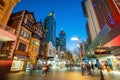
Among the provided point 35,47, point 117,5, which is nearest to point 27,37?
point 35,47

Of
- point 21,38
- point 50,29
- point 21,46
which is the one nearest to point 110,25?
point 21,38

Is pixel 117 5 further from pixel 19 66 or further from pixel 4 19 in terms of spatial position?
pixel 19 66

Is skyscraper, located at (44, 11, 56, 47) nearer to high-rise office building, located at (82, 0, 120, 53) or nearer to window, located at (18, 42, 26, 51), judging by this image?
window, located at (18, 42, 26, 51)

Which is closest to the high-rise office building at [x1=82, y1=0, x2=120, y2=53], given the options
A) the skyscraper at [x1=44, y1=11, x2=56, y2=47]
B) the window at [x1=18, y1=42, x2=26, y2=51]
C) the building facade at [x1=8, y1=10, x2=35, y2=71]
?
the building facade at [x1=8, y1=10, x2=35, y2=71]

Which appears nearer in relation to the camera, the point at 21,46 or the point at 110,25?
the point at 110,25

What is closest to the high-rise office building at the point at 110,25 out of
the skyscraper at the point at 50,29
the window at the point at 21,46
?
the window at the point at 21,46

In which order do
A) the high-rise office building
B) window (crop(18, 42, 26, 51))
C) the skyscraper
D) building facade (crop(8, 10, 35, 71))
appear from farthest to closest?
1. the skyscraper
2. window (crop(18, 42, 26, 51))
3. building facade (crop(8, 10, 35, 71))
4. the high-rise office building

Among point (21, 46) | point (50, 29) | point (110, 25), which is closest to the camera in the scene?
point (110, 25)

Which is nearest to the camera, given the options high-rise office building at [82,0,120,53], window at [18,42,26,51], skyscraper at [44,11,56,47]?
high-rise office building at [82,0,120,53]

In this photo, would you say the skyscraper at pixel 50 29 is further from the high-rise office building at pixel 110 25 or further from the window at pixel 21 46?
the high-rise office building at pixel 110 25

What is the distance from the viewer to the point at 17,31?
77.0 ft

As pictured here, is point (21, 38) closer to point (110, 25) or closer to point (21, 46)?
point (21, 46)

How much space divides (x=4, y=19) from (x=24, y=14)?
9030mm

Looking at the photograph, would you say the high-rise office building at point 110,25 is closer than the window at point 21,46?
Yes
